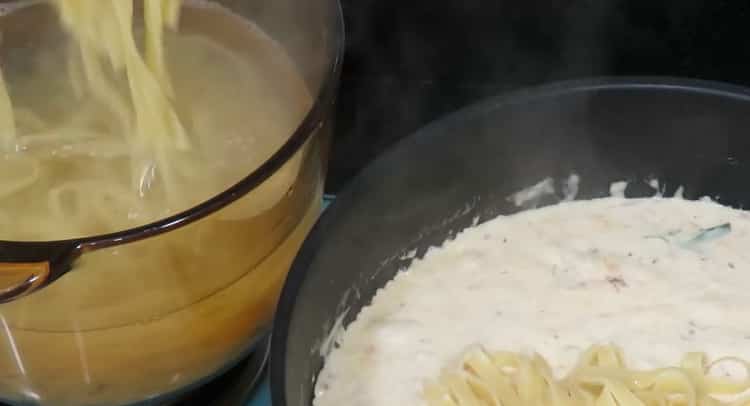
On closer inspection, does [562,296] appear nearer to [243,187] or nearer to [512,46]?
[512,46]

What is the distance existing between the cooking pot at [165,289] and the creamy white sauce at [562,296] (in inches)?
5.1

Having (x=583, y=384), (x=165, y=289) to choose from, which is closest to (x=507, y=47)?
(x=583, y=384)

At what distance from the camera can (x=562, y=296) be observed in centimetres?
93

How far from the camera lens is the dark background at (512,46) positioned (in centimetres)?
97

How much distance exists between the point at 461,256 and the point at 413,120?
0.69 feet

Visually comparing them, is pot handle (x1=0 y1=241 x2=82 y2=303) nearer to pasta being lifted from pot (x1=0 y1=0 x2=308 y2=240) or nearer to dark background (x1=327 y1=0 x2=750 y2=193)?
pasta being lifted from pot (x1=0 y1=0 x2=308 y2=240)

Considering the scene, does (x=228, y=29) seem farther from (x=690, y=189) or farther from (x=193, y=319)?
(x=690, y=189)

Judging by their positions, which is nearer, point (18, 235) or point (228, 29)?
point (18, 235)

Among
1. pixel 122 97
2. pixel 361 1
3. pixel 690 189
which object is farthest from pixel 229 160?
pixel 690 189

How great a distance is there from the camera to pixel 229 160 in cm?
85

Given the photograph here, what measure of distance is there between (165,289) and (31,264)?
0.12 metres

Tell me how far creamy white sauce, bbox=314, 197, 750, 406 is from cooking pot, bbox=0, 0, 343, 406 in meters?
0.13

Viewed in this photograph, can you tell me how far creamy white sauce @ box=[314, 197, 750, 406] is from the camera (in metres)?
0.88

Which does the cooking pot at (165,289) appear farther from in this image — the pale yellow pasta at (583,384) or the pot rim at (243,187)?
the pale yellow pasta at (583,384)
